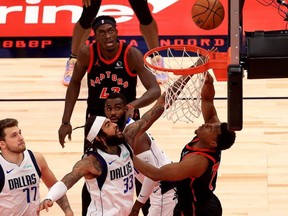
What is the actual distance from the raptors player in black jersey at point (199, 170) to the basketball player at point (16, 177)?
27.1 inches

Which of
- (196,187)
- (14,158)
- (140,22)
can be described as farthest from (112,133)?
(140,22)

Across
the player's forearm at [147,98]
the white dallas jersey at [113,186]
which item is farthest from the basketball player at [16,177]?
the player's forearm at [147,98]

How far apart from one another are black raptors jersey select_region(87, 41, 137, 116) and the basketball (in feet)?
1.91

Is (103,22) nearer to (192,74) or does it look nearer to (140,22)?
(192,74)

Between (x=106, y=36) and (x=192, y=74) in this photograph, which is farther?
(x=106, y=36)

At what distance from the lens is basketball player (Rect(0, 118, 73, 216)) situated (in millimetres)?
6387

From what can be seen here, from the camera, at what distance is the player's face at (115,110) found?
21.2 ft

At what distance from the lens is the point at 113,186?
613cm

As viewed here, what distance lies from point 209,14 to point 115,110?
977 mm

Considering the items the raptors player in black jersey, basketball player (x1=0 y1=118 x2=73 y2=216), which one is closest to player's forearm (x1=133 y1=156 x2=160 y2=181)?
the raptors player in black jersey

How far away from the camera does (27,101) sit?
9445 millimetres

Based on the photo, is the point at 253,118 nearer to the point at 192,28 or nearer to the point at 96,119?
the point at 192,28

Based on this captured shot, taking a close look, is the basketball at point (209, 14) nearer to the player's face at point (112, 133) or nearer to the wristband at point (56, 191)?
the player's face at point (112, 133)

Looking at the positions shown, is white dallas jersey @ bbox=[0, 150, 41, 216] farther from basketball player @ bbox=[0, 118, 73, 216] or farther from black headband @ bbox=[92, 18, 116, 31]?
black headband @ bbox=[92, 18, 116, 31]
